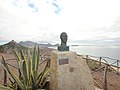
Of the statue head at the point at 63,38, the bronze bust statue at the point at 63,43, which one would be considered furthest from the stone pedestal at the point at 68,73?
the statue head at the point at 63,38

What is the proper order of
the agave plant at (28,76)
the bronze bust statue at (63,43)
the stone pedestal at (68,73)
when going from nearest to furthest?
the stone pedestal at (68,73), the agave plant at (28,76), the bronze bust statue at (63,43)

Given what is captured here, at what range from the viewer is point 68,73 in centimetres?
456

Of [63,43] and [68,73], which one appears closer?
[68,73]

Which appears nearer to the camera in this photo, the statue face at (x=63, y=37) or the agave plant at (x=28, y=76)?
the agave plant at (x=28, y=76)

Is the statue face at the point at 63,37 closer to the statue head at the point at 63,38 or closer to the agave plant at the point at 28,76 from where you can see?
the statue head at the point at 63,38

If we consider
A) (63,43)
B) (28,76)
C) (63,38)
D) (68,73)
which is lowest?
(28,76)

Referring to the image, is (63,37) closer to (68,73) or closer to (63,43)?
(63,43)

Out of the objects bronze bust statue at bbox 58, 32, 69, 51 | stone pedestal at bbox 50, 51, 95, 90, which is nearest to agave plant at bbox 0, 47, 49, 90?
stone pedestal at bbox 50, 51, 95, 90

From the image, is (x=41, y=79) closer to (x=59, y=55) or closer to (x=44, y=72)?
(x=44, y=72)

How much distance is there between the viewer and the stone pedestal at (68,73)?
14.8ft

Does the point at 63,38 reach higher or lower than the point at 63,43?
higher

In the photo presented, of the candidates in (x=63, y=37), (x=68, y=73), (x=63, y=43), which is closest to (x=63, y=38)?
(x=63, y=37)

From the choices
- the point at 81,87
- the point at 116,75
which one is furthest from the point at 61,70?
the point at 116,75

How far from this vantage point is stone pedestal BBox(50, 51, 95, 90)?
14.8ft
